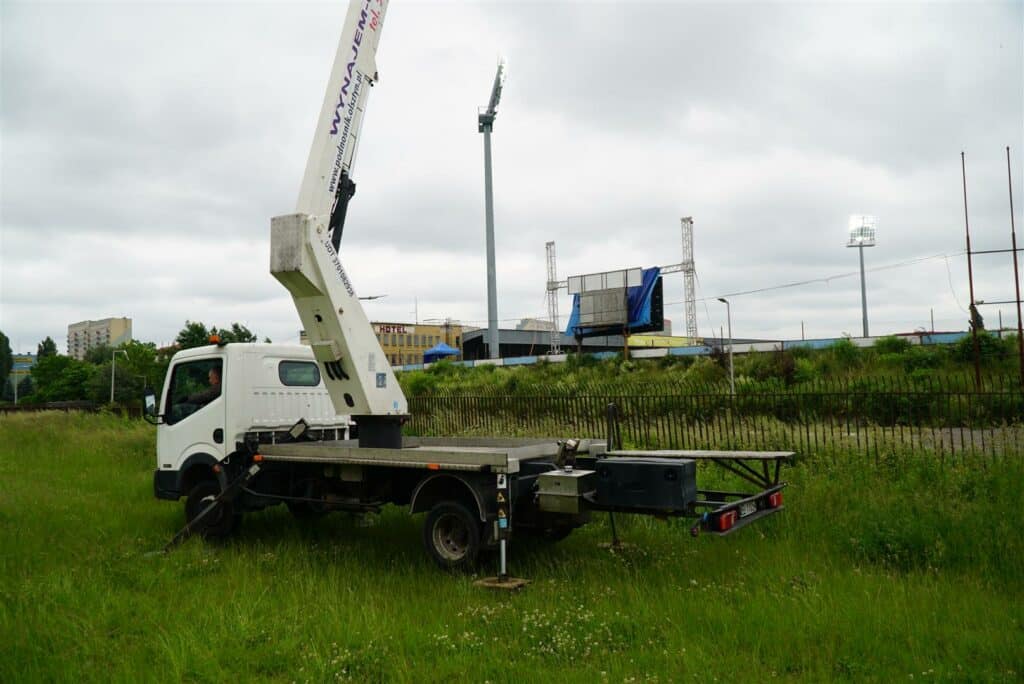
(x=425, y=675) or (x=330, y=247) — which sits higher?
(x=330, y=247)

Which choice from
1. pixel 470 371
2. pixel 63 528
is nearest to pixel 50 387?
pixel 470 371

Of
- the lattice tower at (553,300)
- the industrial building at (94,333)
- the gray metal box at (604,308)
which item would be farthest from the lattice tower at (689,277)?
the industrial building at (94,333)

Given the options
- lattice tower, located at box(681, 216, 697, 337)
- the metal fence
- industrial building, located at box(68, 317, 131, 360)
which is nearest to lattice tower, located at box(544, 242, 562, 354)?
lattice tower, located at box(681, 216, 697, 337)

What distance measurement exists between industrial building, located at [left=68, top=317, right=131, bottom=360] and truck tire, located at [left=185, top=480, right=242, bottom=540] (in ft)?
499

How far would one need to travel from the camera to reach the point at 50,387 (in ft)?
253

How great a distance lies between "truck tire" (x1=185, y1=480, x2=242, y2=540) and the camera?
9.23 meters

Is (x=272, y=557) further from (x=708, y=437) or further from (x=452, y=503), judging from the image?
(x=708, y=437)

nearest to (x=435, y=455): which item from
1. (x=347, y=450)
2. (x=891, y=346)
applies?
(x=347, y=450)

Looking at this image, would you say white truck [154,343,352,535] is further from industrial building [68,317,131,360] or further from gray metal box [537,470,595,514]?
industrial building [68,317,131,360]

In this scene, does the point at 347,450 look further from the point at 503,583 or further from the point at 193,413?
the point at 193,413

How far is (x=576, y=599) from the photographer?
651 cm

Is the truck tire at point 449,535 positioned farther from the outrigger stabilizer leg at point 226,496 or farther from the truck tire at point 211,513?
the truck tire at point 211,513

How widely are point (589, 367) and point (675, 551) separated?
24250mm

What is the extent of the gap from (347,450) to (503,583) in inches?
93.0
